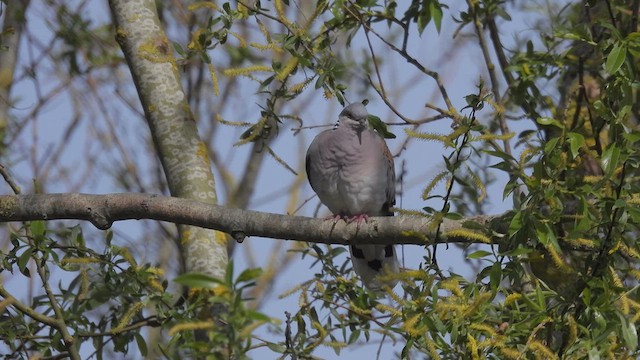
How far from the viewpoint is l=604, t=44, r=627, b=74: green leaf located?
103 inches

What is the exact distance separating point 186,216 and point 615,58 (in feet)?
4.21

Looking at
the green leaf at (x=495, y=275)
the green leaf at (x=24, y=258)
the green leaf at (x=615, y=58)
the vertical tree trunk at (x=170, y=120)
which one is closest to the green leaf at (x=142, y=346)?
the vertical tree trunk at (x=170, y=120)

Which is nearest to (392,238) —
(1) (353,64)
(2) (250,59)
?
(1) (353,64)

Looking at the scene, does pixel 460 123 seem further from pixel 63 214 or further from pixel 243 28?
pixel 243 28

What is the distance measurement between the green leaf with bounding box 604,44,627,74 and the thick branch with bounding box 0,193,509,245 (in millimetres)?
740

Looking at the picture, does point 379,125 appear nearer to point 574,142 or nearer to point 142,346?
point 574,142

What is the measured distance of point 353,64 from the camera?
5.15 meters

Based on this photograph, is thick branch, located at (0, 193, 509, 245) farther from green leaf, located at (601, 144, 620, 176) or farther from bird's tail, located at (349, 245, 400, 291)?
bird's tail, located at (349, 245, 400, 291)

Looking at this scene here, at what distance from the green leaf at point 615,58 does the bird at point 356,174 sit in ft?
5.68

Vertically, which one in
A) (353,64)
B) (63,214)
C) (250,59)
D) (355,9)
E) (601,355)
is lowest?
(601,355)

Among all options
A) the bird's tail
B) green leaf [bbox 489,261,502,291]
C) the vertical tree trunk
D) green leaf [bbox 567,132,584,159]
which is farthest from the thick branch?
the bird's tail

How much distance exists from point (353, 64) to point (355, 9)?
1.44 metres

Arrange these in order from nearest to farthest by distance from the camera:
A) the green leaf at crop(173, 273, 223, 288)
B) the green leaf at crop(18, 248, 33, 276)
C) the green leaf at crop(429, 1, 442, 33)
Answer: the green leaf at crop(173, 273, 223, 288) → the green leaf at crop(18, 248, 33, 276) → the green leaf at crop(429, 1, 442, 33)

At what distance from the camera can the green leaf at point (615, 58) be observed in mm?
2623
